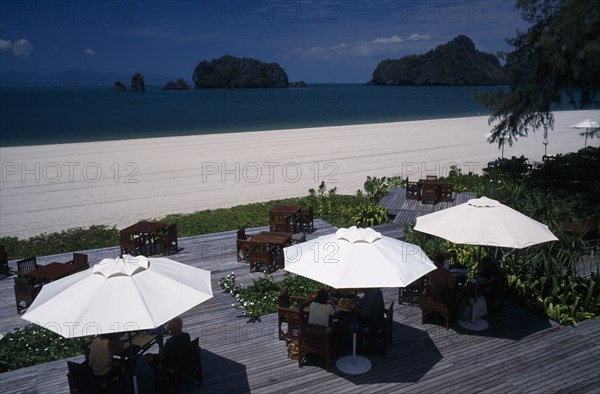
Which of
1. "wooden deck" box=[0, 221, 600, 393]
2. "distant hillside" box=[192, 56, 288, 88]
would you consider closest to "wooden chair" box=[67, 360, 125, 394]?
"wooden deck" box=[0, 221, 600, 393]

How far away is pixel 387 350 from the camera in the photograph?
23.2 feet

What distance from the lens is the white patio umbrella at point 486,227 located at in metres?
6.84

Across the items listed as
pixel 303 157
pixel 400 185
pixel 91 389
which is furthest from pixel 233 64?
pixel 91 389

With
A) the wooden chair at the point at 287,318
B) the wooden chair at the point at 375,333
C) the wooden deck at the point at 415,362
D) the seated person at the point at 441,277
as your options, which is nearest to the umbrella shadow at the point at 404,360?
the wooden deck at the point at 415,362

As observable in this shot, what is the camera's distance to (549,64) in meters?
16.1

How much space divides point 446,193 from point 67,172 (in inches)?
782

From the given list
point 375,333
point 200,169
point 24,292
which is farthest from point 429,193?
point 200,169

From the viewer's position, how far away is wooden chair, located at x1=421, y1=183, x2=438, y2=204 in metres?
14.8

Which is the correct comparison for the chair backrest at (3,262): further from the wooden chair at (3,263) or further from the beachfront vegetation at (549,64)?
the beachfront vegetation at (549,64)

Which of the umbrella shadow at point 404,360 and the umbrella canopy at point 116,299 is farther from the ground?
the umbrella canopy at point 116,299

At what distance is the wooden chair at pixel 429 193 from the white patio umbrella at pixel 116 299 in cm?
1051

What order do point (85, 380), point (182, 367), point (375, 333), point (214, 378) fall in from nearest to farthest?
point (85, 380)
point (182, 367)
point (214, 378)
point (375, 333)

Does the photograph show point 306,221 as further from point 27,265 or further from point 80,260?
point 27,265

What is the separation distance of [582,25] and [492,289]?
9.85 metres
